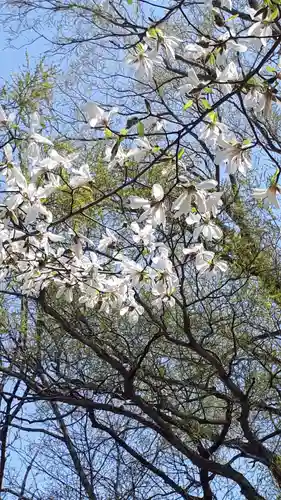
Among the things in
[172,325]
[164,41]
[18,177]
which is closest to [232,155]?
[164,41]

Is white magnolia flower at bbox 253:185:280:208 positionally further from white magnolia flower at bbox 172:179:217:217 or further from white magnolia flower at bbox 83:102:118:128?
white magnolia flower at bbox 83:102:118:128

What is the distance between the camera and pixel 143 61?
1.63 m

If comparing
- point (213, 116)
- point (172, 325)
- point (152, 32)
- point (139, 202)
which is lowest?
point (139, 202)

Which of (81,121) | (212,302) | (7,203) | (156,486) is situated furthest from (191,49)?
(156,486)

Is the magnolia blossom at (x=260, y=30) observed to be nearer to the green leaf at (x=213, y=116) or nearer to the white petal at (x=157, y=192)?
the green leaf at (x=213, y=116)

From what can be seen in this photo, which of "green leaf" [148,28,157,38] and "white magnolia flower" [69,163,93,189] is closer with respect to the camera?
"green leaf" [148,28,157,38]

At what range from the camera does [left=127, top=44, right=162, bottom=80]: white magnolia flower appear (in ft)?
5.27

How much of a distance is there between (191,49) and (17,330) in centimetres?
221

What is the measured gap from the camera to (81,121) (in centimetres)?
390

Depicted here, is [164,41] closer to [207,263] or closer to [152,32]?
[152,32]

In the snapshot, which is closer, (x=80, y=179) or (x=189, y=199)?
(x=189, y=199)

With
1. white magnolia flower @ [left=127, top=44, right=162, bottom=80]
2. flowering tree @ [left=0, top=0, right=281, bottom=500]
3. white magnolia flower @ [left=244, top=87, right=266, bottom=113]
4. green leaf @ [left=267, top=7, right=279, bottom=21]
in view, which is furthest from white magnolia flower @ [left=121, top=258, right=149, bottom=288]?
green leaf @ [left=267, top=7, right=279, bottom=21]

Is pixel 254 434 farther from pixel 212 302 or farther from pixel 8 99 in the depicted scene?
pixel 8 99

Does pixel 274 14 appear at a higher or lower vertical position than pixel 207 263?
lower
